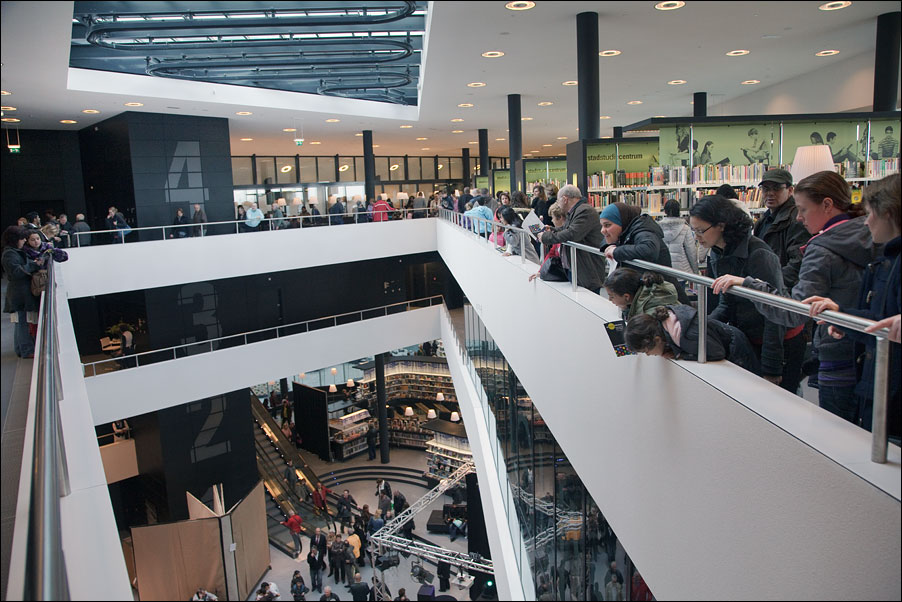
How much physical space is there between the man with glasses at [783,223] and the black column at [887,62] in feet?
9.34

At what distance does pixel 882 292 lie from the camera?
2.08m

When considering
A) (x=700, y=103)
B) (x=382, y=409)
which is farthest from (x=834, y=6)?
(x=382, y=409)

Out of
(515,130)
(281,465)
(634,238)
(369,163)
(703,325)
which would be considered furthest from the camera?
(369,163)

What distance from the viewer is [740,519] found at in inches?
93.8

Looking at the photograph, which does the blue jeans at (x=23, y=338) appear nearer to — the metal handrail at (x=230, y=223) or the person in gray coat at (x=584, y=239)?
the person in gray coat at (x=584, y=239)

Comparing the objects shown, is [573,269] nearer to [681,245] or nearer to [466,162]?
[681,245]

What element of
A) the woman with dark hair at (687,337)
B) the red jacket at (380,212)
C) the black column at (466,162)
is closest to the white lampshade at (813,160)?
the woman with dark hair at (687,337)

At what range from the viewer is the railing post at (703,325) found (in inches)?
110

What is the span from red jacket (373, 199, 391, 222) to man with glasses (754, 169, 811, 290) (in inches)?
533

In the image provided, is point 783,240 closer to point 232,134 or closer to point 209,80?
point 209,80

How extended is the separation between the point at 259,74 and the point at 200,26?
4.79m

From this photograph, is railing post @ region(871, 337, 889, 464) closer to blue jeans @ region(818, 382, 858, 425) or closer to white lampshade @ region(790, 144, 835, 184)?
blue jeans @ region(818, 382, 858, 425)

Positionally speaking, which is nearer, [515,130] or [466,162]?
[515,130]

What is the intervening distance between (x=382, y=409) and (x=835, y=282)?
1798 cm
